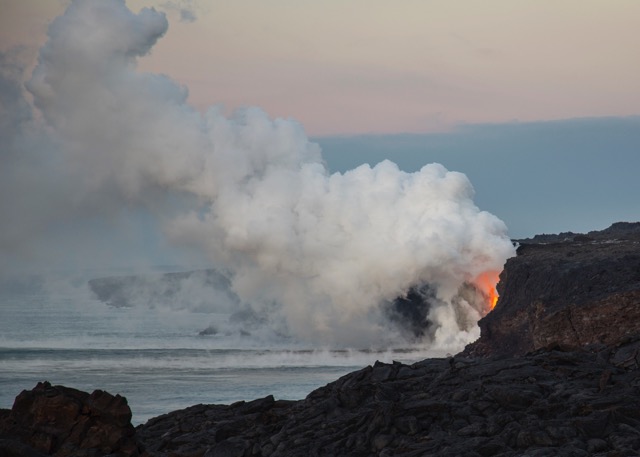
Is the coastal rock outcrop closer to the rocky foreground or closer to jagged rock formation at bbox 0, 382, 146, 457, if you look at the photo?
the rocky foreground

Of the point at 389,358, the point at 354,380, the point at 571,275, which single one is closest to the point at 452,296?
the point at 389,358

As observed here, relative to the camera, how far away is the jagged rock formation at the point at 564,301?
323ft

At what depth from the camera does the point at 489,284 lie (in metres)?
154

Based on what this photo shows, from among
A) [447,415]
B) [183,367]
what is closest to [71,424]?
[447,415]

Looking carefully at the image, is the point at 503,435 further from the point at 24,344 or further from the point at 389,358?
the point at 24,344

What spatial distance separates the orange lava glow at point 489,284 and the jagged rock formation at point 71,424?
347 ft

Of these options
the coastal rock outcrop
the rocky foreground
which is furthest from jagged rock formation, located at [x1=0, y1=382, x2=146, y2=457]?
the coastal rock outcrop

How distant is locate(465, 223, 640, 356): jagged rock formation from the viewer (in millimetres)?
98500

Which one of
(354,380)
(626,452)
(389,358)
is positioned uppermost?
(389,358)

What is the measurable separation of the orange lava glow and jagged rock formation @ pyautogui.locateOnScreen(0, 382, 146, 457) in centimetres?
10583

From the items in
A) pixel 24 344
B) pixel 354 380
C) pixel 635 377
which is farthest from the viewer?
pixel 24 344

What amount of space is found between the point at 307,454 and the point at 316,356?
102 metres

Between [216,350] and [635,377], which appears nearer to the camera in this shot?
[635,377]

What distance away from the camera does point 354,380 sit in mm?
57125
